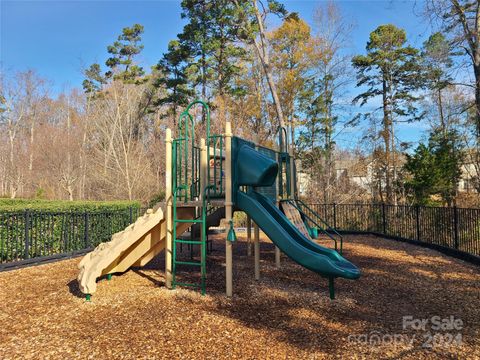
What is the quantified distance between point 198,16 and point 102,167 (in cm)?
1145

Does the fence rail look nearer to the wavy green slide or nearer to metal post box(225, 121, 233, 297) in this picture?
the wavy green slide

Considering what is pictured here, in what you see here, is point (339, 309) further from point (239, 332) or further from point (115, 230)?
point (115, 230)

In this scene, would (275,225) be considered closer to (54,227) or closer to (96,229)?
(54,227)

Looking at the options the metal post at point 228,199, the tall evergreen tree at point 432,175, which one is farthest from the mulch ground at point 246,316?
the tall evergreen tree at point 432,175

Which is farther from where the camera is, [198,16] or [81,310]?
[198,16]

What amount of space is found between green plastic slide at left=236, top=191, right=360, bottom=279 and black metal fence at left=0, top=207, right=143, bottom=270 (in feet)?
18.2

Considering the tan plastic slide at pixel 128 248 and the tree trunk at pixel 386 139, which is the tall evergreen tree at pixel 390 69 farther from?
the tan plastic slide at pixel 128 248

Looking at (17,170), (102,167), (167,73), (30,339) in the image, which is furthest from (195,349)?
(17,170)

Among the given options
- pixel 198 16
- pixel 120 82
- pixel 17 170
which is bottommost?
pixel 17 170

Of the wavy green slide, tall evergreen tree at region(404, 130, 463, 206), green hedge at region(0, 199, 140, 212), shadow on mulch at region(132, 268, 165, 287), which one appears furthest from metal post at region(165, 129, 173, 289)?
tall evergreen tree at region(404, 130, 463, 206)

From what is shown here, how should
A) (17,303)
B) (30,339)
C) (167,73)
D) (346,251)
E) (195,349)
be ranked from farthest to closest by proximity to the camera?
1. (167,73)
2. (346,251)
3. (17,303)
4. (30,339)
5. (195,349)

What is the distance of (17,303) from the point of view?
4.87 m

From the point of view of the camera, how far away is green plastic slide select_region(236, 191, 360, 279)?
4.28m

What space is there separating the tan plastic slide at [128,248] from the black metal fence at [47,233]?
2991 mm
